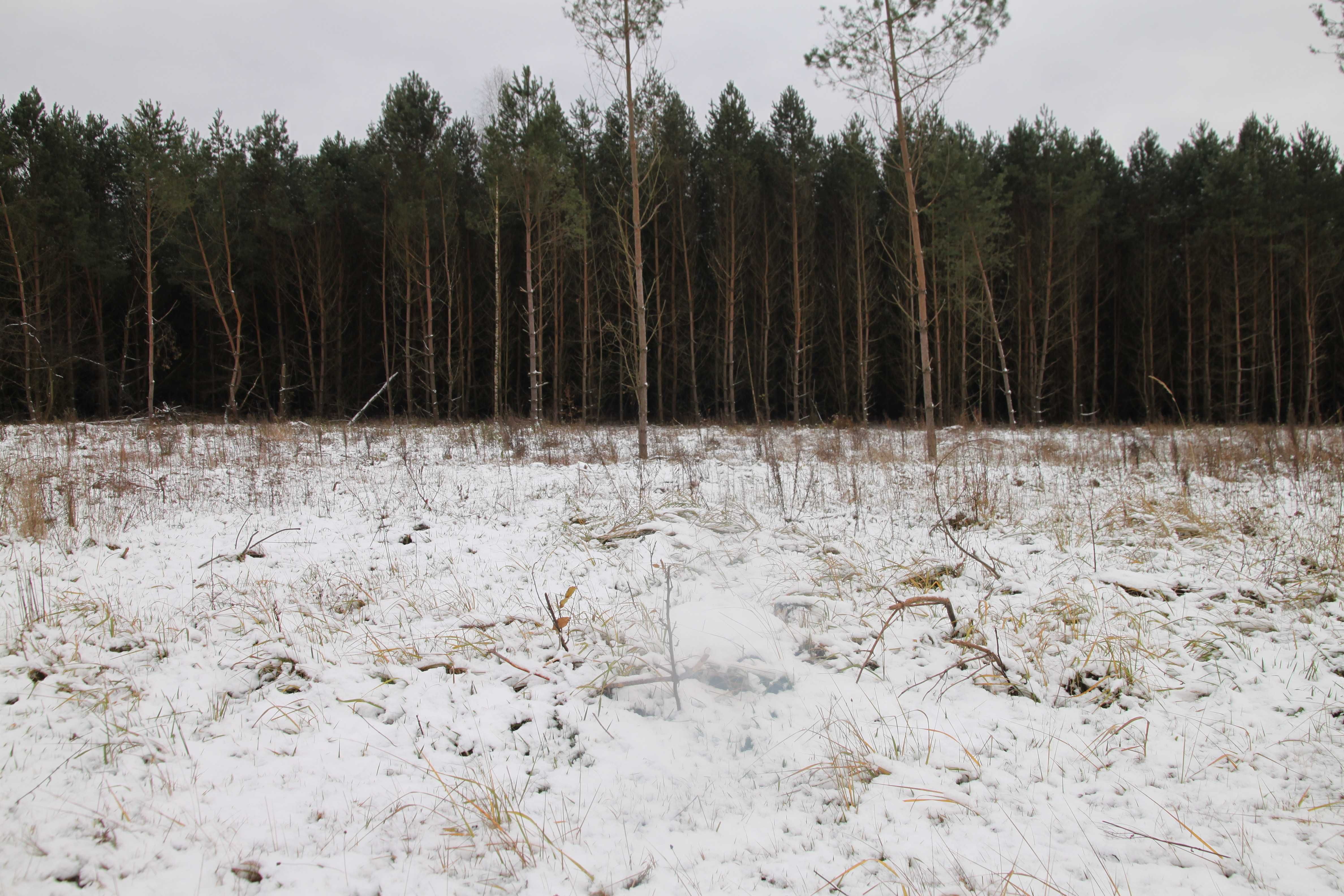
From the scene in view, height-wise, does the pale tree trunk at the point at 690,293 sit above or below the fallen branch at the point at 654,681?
above

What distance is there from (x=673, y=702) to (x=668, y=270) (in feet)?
78.6

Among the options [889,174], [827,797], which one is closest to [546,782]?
[827,797]

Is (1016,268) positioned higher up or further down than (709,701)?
higher up

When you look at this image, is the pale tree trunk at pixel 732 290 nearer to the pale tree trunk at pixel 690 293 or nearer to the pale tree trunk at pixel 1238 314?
the pale tree trunk at pixel 690 293

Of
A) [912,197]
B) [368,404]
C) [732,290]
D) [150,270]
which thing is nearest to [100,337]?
[150,270]

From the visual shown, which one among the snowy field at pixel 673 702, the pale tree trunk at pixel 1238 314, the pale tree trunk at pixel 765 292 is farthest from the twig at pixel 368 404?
the pale tree trunk at pixel 1238 314

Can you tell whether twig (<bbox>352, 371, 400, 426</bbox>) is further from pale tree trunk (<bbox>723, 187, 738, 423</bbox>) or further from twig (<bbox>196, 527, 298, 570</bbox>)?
pale tree trunk (<bbox>723, 187, 738, 423</bbox>)

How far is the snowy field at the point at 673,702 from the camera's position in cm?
183

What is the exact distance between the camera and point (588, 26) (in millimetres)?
10469

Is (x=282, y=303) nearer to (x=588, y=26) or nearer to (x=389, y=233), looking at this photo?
(x=389, y=233)

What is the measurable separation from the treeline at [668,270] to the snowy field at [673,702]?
13885mm

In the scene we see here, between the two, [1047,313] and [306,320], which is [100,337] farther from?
[1047,313]

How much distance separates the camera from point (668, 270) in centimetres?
2512

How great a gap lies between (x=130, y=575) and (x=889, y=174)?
25.1 m
